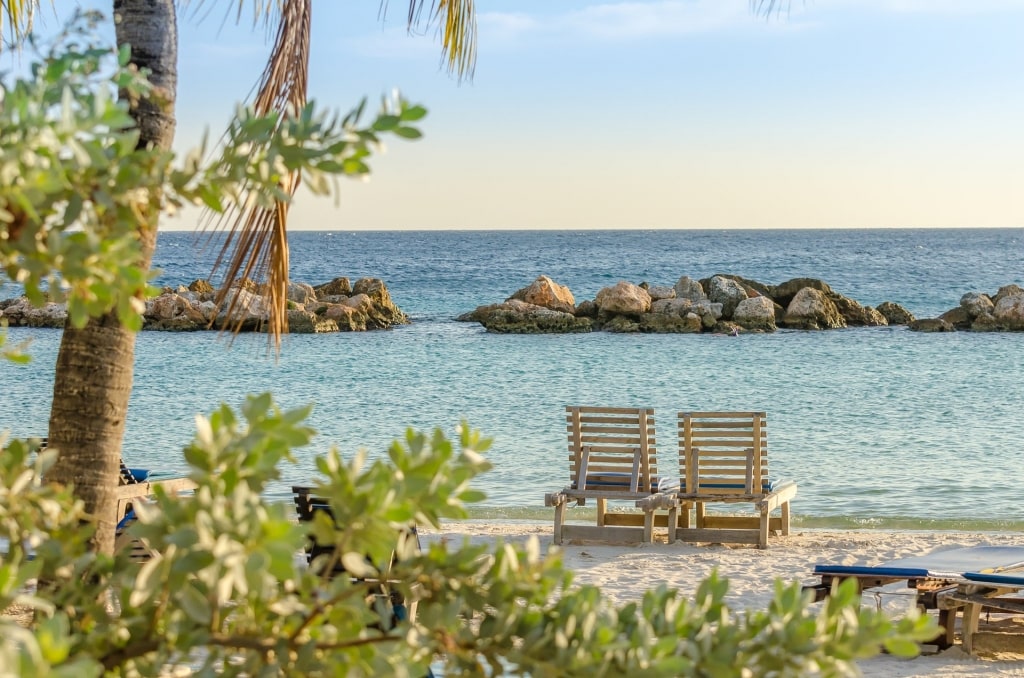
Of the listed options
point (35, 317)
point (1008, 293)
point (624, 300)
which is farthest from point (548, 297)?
point (35, 317)

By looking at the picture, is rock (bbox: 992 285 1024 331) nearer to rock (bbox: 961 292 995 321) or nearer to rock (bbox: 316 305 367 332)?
rock (bbox: 961 292 995 321)

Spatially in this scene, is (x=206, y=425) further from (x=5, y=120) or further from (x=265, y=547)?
(x=5, y=120)

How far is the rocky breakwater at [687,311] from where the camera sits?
87.9 ft

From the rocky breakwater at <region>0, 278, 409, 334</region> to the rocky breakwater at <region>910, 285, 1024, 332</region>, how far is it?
13854 millimetres

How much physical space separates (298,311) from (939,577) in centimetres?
2307

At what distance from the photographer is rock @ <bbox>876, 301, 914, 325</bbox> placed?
29.3 metres

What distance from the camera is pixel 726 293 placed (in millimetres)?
28328

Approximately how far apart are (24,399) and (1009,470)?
13.5 m

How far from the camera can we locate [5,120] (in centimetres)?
115

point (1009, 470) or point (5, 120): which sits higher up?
point (5, 120)

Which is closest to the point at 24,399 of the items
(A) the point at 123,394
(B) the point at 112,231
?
(A) the point at 123,394

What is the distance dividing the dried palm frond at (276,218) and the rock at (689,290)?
25.3 m

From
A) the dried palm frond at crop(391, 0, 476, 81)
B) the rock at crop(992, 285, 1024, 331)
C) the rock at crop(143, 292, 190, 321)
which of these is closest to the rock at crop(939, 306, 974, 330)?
the rock at crop(992, 285, 1024, 331)

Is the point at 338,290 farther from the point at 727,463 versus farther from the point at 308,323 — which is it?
the point at 727,463
